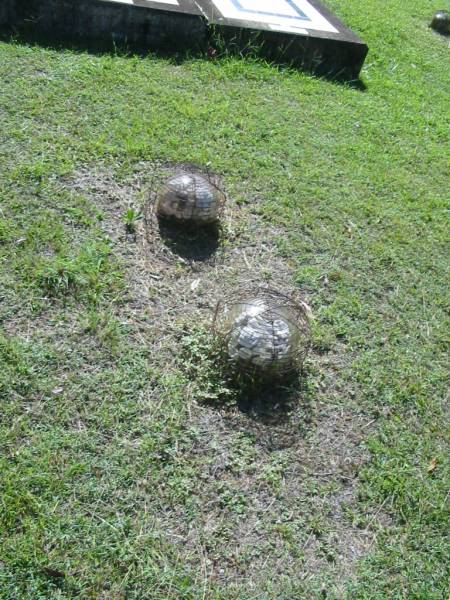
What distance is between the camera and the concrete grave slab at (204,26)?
546 cm

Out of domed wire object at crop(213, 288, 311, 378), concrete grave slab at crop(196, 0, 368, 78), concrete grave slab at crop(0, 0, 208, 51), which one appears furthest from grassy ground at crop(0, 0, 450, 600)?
concrete grave slab at crop(196, 0, 368, 78)

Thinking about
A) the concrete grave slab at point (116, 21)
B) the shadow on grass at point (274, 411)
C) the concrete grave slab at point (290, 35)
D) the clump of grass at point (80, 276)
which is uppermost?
the concrete grave slab at point (290, 35)

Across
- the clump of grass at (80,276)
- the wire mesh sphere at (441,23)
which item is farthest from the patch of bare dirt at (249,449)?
the wire mesh sphere at (441,23)

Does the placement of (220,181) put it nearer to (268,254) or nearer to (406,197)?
(268,254)

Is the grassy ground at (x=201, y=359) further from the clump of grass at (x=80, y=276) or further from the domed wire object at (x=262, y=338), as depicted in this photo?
the domed wire object at (x=262, y=338)

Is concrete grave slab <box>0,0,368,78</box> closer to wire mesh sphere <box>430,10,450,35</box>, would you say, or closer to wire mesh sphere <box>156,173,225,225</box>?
wire mesh sphere <box>156,173,225,225</box>

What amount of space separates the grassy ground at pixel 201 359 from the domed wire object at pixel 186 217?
1.6 inches

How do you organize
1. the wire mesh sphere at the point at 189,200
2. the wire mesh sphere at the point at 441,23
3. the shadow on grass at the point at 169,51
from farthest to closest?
the wire mesh sphere at the point at 441,23
the shadow on grass at the point at 169,51
the wire mesh sphere at the point at 189,200

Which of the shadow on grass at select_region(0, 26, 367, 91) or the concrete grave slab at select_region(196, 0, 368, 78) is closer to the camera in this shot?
the shadow on grass at select_region(0, 26, 367, 91)

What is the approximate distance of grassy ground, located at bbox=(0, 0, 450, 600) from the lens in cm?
245

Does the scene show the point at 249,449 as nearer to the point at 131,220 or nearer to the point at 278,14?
the point at 131,220

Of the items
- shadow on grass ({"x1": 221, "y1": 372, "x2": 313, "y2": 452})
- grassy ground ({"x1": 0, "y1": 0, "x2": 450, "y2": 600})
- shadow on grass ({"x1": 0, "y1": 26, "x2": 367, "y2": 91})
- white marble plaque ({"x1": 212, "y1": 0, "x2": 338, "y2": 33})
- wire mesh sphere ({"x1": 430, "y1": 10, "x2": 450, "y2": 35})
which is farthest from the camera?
wire mesh sphere ({"x1": 430, "y1": 10, "x2": 450, "y2": 35})

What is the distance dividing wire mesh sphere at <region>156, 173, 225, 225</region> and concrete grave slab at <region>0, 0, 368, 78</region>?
252 cm

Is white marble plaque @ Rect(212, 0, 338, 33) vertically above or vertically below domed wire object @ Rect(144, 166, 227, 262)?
above
